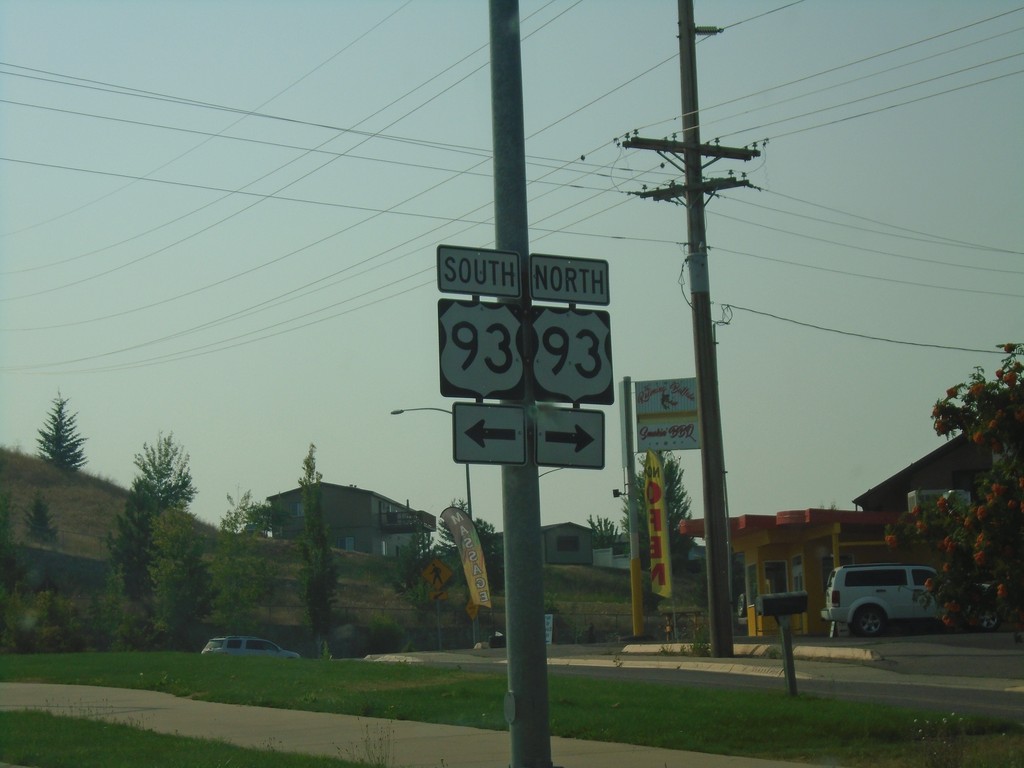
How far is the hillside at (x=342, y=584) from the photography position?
204ft

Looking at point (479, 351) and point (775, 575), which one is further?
point (775, 575)

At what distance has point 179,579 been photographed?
199 feet

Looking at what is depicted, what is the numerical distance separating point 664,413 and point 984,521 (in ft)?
79.8

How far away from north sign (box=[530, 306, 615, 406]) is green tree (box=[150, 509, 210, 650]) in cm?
5443

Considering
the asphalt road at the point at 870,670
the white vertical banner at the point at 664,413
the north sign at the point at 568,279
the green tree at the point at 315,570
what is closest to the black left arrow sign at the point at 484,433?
the north sign at the point at 568,279

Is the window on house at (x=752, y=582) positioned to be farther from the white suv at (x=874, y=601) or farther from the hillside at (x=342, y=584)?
the hillside at (x=342, y=584)

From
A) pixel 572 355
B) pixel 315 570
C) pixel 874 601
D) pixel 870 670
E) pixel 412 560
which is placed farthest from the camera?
pixel 412 560

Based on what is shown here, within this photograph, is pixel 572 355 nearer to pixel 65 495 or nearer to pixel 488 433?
pixel 488 433

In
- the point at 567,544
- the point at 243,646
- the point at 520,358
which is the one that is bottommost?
the point at 243,646

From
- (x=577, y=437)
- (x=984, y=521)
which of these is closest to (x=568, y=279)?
(x=577, y=437)

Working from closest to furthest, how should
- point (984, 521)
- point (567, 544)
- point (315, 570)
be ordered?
1. point (984, 521)
2. point (315, 570)
3. point (567, 544)

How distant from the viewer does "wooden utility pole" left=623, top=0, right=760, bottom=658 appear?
76.6 ft

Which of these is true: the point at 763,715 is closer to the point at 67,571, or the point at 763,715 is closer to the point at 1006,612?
the point at 1006,612

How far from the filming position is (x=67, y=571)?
234ft
